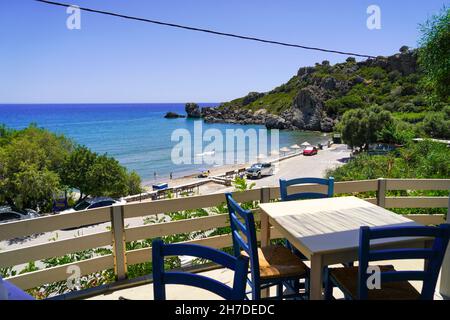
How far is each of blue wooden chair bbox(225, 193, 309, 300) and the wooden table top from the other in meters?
0.23

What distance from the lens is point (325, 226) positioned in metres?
2.22

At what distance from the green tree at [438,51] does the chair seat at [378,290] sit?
7.25 m

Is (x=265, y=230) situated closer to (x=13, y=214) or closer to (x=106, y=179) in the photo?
(x=13, y=214)

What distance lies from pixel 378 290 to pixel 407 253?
1.38 ft

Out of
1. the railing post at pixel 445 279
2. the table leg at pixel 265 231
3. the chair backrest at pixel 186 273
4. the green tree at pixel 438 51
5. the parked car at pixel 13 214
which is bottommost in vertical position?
the parked car at pixel 13 214

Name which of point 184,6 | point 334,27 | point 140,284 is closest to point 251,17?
point 184,6

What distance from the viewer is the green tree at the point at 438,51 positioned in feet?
24.9

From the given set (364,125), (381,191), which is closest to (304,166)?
(364,125)

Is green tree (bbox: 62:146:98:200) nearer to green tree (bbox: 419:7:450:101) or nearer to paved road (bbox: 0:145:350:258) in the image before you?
paved road (bbox: 0:145:350:258)

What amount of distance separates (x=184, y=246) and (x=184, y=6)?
4.38 meters

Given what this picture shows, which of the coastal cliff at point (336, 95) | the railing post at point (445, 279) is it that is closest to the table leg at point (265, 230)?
the railing post at point (445, 279)

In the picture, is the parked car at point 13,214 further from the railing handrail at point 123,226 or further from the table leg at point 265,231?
the table leg at point 265,231
